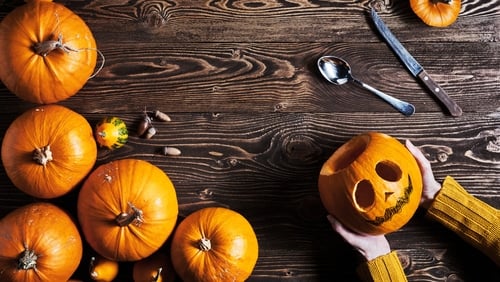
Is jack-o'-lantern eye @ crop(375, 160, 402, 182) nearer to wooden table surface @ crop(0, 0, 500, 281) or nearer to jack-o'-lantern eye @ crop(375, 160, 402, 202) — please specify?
jack-o'-lantern eye @ crop(375, 160, 402, 202)

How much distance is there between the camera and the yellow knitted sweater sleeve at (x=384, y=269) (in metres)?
1.21

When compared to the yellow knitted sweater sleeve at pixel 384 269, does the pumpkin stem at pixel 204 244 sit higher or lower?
higher

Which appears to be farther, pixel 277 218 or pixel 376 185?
pixel 277 218

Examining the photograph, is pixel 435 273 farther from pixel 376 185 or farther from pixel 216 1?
pixel 216 1

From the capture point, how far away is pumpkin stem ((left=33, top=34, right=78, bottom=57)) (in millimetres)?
1096

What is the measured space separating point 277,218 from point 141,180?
353 mm

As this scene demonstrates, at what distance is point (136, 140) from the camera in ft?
4.26

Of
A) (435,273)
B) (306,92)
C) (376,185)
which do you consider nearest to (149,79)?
(306,92)

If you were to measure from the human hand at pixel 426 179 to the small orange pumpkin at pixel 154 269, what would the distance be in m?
0.61

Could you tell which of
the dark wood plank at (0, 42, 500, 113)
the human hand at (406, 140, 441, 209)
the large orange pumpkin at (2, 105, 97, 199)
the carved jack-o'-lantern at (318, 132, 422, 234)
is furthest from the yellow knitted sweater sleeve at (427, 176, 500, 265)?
the large orange pumpkin at (2, 105, 97, 199)

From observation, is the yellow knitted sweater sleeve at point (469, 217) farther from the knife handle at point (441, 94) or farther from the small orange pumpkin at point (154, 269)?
the small orange pumpkin at point (154, 269)

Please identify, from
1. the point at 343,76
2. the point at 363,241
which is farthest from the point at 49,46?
the point at 363,241

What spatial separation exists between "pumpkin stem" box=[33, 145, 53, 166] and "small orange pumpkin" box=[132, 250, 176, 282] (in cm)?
31

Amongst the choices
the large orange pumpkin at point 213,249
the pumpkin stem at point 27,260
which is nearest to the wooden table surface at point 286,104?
the large orange pumpkin at point 213,249
